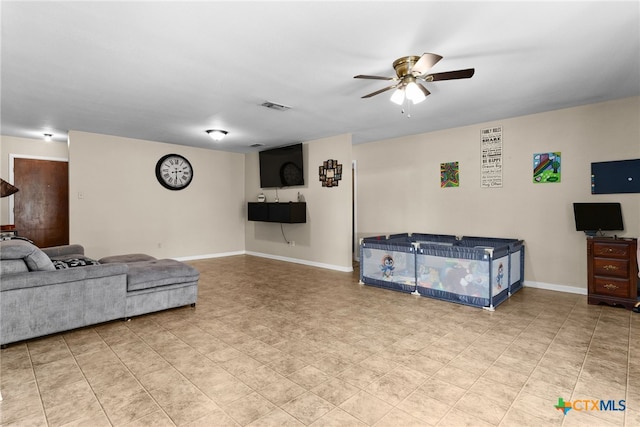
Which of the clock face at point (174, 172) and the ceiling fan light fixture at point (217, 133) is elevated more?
the ceiling fan light fixture at point (217, 133)

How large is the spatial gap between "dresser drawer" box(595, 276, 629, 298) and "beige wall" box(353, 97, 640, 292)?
497mm

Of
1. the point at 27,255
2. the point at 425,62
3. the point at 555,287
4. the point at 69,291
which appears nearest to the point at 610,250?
the point at 555,287

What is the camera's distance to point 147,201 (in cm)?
659

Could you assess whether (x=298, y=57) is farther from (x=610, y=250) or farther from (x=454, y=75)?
(x=610, y=250)

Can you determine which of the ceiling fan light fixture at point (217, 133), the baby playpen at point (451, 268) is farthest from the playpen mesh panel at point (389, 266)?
the ceiling fan light fixture at point (217, 133)

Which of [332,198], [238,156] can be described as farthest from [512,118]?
[238,156]

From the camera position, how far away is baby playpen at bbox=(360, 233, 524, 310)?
3.84m

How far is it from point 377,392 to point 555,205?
3.91 metres

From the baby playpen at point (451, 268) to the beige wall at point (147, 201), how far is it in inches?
161

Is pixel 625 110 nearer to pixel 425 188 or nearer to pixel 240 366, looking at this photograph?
pixel 425 188

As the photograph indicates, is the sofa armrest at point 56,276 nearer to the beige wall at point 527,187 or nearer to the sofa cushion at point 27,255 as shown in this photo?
the sofa cushion at point 27,255

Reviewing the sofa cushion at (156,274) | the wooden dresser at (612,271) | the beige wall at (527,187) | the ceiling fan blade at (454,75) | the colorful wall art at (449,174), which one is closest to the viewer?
the ceiling fan blade at (454,75)

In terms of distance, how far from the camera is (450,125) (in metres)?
5.25

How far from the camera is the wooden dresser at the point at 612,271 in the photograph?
12.2 feet
